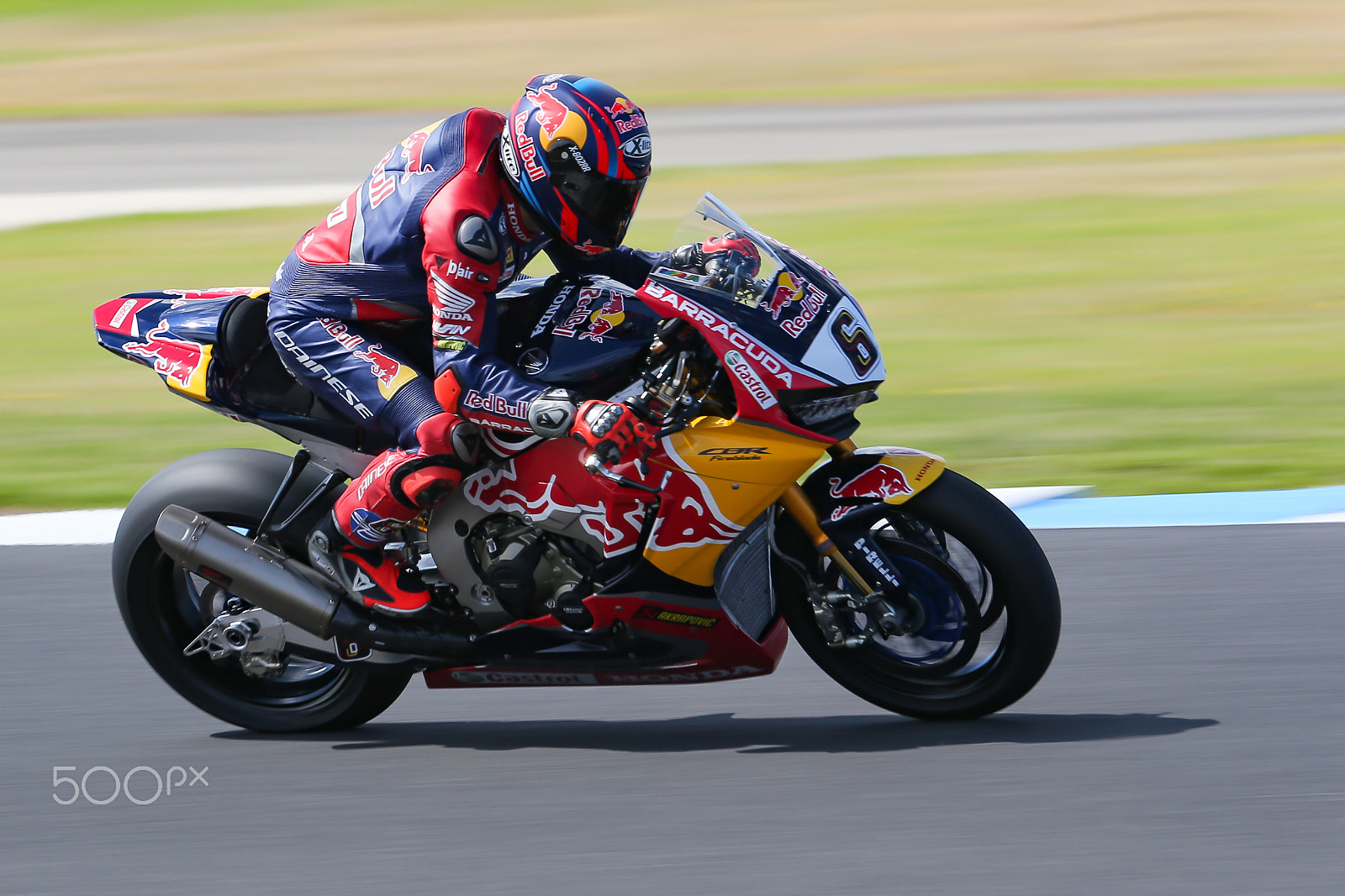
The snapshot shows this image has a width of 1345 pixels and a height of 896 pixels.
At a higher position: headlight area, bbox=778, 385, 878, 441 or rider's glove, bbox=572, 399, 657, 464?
headlight area, bbox=778, 385, 878, 441

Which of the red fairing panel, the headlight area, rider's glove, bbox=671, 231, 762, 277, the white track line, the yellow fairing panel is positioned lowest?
the white track line

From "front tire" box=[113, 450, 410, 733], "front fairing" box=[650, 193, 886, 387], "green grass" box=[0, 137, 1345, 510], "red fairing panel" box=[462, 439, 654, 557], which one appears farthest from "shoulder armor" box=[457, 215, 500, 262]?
"green grass" box=[0, 137, 1345, 510]

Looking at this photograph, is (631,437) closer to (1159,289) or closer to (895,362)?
(895,362)

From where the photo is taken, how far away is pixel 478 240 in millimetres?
3744

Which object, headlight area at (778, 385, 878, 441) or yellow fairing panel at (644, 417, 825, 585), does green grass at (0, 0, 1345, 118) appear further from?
yellow fairing panel at (644, 417, 825, 585)

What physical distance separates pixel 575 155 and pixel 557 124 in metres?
0.09

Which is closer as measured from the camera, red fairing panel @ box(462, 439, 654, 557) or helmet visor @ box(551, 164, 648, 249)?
helmet visor @ box(551, 164, 648, 249)

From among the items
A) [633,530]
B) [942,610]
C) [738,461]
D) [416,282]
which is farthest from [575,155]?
[942,610]

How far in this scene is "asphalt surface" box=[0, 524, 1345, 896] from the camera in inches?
132

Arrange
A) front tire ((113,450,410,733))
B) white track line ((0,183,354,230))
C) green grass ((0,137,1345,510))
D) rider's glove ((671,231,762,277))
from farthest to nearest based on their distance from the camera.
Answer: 1. white track line ((0,183,354,230))
2. green grass ((0,137,1345,510))
3. front tire ((113,450,410,733))
4. rider's glove ((671,231,762,277))

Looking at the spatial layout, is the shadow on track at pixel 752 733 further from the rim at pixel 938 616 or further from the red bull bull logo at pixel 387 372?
the red bull bull logo at pixel 387 372

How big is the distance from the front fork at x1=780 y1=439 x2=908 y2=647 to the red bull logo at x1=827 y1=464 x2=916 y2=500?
0.08 meters

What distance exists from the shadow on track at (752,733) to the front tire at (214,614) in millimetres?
73

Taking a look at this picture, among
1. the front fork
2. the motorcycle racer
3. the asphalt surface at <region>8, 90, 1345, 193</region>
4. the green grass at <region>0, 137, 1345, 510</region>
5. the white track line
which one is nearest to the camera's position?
the motorcycle racer
